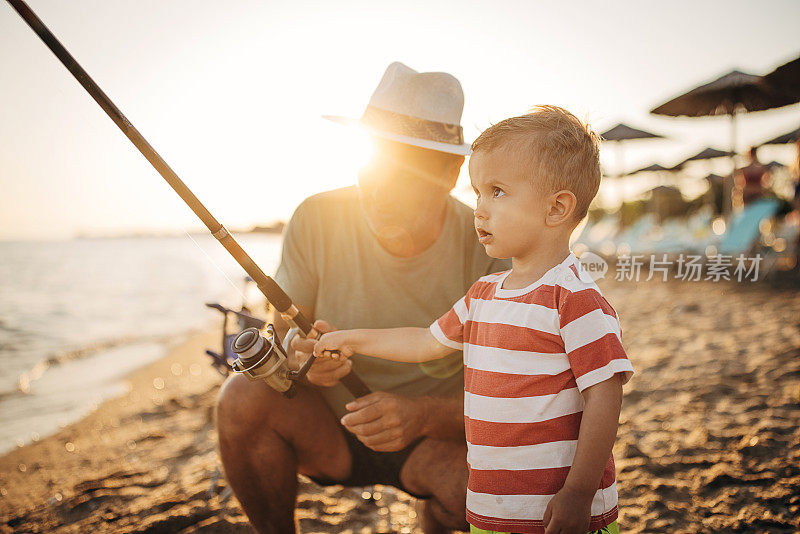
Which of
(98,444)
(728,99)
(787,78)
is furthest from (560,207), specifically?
(728,99)

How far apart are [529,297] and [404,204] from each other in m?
0.81

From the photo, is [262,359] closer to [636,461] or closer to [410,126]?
[410,126]

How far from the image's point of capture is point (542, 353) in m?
1.23

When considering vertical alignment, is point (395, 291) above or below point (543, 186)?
below

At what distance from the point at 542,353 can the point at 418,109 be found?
1.18 m

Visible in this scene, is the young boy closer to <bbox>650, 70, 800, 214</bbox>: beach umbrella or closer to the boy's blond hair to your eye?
the boy's blond hair

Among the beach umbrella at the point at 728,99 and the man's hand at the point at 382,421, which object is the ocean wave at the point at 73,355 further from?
the beach umbrella at the point at 728,99

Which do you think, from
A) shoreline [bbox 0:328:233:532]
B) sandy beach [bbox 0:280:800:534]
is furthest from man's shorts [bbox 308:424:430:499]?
shoreline [bbox 0:328:233:532]

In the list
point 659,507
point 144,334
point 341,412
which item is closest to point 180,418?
point 341,412

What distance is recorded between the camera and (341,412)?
2094mm

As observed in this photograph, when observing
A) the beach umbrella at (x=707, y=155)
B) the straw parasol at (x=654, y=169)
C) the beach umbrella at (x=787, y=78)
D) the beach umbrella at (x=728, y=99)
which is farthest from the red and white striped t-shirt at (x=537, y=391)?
the straw parasol at (x=654, y=169)

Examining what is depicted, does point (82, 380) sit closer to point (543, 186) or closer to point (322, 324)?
point (322, 324)

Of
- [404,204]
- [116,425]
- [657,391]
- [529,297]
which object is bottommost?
[116,425]

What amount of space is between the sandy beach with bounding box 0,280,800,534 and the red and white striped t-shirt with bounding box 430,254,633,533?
46.6 inches
